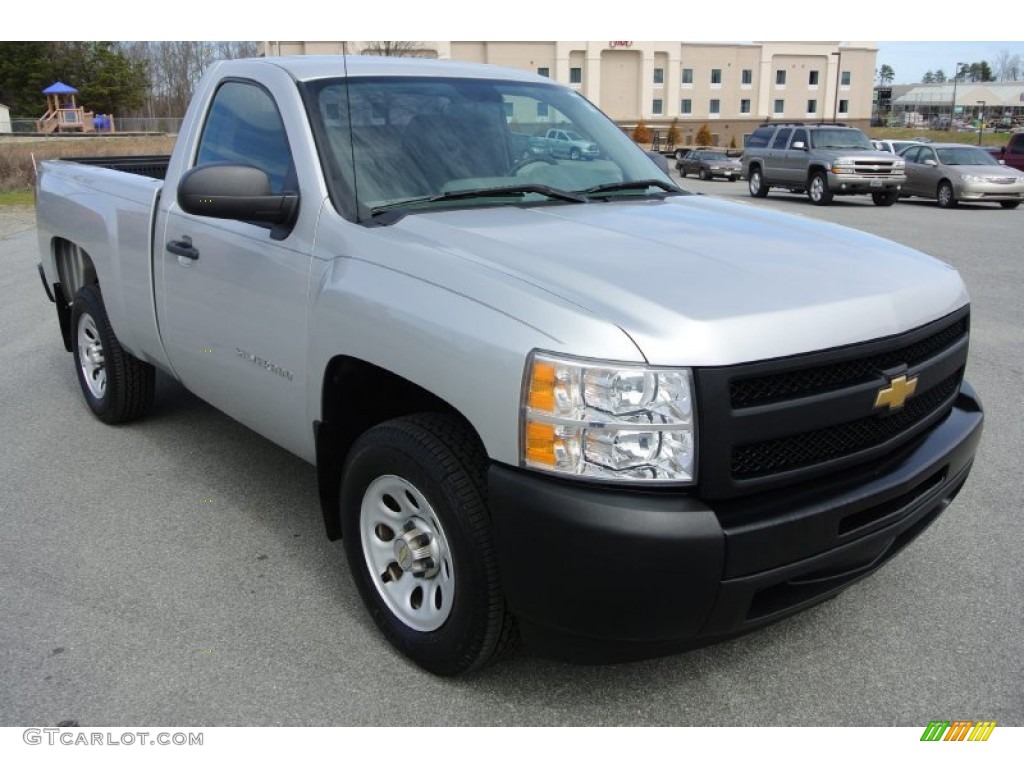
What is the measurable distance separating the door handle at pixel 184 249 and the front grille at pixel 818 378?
8.34ft

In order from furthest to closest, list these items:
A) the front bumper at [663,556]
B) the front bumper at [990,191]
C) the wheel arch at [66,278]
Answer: the front bumper at [990,191] → the wheel arch at [66,278] → the front bumper at [663,556]

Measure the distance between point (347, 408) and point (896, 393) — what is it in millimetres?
1786

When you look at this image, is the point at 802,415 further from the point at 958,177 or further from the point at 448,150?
the point at 958,177

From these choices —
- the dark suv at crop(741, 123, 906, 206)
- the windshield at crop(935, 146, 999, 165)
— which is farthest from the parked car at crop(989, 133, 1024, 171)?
the dark suv at crop(741, 123, 906, 206)

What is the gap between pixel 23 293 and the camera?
10.4m

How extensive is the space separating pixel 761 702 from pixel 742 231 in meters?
1.58

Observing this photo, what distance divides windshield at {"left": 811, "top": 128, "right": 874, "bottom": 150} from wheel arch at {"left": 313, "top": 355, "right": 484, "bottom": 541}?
2287 centimetres

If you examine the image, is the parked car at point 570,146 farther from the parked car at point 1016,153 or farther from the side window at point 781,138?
the parked car at point 1016,153

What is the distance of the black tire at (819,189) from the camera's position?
23297 mm

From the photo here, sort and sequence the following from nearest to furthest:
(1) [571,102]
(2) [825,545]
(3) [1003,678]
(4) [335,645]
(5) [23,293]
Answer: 1. (2) [825,545]
2. (3) [1003,678]
3. (4) [335,645]
4. (1) [571,102]
5. (5) [23,293]

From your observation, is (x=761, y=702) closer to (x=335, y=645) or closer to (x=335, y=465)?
(x=335, y=645)

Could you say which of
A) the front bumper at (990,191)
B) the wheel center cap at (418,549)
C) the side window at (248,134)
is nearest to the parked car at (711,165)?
the front bumper at (990,191)
